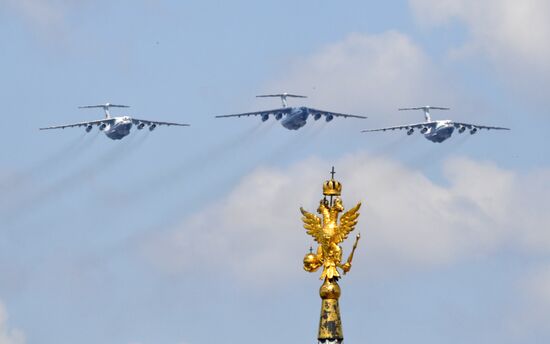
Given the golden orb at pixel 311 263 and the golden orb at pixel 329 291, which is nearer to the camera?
the golden orb at pixel 329 291

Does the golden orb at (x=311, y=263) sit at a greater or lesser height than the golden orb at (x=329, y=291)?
greater

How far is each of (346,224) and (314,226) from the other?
7.29ft

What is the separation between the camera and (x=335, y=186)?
13788 centimetres

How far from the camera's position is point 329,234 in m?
139

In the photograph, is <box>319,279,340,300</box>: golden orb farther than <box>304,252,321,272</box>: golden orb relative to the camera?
No

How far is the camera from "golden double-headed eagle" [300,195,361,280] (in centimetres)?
13850

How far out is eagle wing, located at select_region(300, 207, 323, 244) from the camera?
13862cm

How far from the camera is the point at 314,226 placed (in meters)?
139

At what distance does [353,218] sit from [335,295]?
5473 millimetres

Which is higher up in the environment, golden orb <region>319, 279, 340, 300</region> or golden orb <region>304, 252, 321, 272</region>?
golden orb <region>304, 252, 321, 272</region>

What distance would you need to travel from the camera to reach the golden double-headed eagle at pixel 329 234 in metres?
138

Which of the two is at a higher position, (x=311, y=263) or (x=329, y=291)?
(x=311, y=263)

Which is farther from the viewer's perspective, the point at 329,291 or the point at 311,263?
the point at 311,263

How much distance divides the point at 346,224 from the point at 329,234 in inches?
54.1
